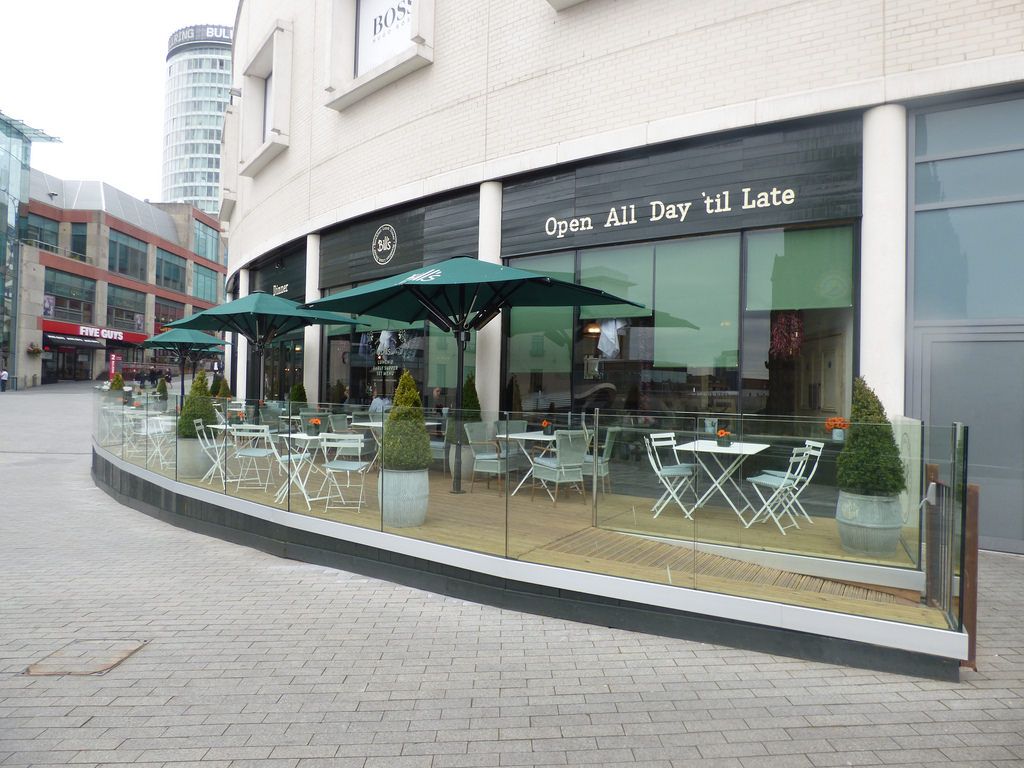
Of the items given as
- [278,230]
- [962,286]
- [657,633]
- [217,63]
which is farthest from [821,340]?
[217,63]

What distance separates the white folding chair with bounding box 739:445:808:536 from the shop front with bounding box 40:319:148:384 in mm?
50327

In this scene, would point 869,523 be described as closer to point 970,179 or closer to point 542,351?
point 970,179

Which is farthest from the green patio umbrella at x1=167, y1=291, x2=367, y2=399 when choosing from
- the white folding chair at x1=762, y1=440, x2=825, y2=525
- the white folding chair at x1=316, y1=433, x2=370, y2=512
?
the white folding chair at x1=762, y1=440, x2=825, y2=525

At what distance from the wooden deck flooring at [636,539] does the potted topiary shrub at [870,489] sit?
0.36 ft

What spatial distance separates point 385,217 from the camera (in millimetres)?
12523

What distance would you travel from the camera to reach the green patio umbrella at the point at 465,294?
24.2 ft

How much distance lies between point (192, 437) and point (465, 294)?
13.5 ft

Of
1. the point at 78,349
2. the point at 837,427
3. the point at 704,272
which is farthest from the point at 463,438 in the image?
the point at 78,349

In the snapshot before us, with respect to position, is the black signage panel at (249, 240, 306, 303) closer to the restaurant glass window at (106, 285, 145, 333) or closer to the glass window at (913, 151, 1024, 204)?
the glass window at (913, 151, 1024, 204)

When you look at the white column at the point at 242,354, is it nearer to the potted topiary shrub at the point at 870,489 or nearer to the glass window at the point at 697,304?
the glass window at the point at 697,304

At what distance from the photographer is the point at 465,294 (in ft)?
26.5

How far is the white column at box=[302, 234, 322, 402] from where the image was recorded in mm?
14281

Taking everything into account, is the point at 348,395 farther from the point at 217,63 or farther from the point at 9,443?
the point at 217,63

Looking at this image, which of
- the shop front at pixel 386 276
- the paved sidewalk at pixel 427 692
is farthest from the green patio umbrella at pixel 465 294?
the paved sidewalk at pixel 427 692
